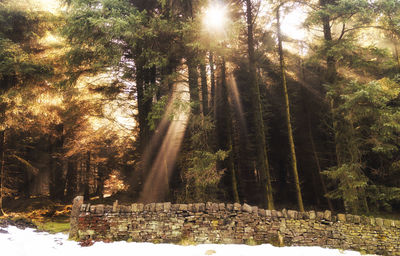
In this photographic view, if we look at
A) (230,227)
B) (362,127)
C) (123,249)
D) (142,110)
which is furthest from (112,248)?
(362,127)

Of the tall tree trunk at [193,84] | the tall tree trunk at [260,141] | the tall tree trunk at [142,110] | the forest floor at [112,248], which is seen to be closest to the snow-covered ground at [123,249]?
the forest floor at [112,248]

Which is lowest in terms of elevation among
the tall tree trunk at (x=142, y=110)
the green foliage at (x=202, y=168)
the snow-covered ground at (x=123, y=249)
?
the snow-covered ground at (x=123, y=249)

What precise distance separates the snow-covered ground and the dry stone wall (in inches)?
11.3

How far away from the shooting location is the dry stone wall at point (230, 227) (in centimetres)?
682

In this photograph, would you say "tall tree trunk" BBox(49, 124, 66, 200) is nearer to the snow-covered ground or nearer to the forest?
the forest

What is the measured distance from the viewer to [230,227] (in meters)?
6.89

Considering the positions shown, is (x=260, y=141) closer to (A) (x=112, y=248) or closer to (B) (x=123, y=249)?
(B) (x=123, y=249)

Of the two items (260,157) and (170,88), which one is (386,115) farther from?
(170,88)

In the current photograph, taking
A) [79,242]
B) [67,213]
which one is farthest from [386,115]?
[67,213]

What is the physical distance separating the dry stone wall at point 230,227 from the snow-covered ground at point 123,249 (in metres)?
0.29

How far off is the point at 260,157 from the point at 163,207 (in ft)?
15.4

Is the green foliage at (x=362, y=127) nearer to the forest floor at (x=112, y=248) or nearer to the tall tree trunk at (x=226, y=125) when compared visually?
the forest floor at (x=112, y=248)

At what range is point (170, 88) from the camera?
33.9 feet

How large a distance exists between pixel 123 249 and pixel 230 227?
2.93m
